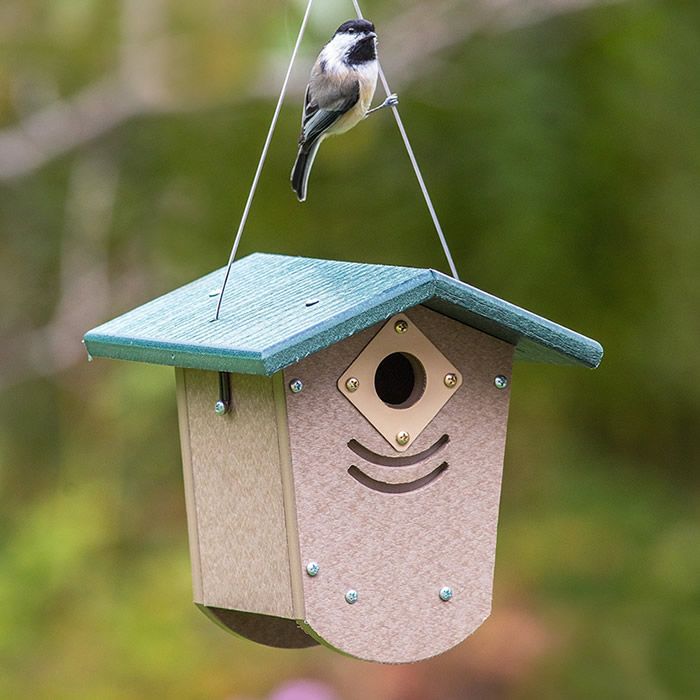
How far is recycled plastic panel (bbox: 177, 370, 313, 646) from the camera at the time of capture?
6.71 ft

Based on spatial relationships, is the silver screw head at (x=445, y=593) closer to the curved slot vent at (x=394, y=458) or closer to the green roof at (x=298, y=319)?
the curved slot vent at (x=394, y=458)

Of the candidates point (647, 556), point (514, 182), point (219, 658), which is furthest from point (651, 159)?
point (219, 658)

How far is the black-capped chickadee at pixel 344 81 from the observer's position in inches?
81.0

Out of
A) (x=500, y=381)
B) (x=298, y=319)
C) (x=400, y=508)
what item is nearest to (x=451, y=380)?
(x=500, y=381)

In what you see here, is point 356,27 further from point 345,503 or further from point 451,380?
point 345,503

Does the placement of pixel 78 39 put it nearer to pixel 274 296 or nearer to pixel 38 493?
pixel 38 493

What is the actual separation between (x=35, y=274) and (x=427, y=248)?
87.0 inches

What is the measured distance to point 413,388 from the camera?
7.13 ft

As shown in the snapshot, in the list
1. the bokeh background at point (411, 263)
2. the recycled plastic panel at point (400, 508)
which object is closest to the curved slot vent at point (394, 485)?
the recycled plastic panel at point (400, 508)

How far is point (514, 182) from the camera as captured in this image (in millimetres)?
5359

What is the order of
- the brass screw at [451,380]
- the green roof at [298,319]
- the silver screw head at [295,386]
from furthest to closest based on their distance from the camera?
the brass screw at [451,380] < the silver screw head at [295,386] < the green roof at [298,319]

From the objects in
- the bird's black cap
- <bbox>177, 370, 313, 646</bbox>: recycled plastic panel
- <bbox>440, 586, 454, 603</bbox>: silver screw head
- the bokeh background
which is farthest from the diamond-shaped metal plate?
the bokeh background

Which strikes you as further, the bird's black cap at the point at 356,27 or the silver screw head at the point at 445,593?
the silver screw head at the point at 445,593

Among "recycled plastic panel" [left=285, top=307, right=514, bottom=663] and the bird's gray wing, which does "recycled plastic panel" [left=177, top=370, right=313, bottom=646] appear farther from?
the bird's gray wing
